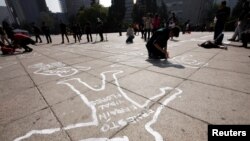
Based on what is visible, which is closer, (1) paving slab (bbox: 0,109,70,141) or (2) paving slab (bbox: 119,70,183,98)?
(1) paving slab (bbox: 0,109,70,141)

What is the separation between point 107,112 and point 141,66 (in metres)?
2.70

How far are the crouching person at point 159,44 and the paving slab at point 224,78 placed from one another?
184 centimetres

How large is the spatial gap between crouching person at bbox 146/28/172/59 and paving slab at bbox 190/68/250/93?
1.84 meters

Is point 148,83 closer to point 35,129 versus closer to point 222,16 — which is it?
point 35,129

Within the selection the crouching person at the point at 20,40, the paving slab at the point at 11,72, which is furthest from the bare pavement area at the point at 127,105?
the crouching person at the point at 20,40

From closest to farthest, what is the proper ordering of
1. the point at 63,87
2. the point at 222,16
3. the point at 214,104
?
1. the point at 214,104
2. the point at 63,87
3. the point at 222,16

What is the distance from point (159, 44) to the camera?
5.53 metres

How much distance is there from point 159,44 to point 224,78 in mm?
2658

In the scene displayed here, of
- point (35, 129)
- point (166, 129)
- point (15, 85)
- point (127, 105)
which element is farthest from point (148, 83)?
point (15, 85)

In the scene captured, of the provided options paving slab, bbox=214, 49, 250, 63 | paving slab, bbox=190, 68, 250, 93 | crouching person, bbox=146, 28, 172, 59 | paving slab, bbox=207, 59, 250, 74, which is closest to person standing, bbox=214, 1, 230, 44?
paving slab, bbox=214, 49, 250, 63

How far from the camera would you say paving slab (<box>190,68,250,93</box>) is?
297 cm

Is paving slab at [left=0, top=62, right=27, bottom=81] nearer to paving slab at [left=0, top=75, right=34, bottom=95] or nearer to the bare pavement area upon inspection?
paving slab at [left=0, top=75, right=34, bottom=95]

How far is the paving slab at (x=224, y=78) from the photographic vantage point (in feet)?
9.75

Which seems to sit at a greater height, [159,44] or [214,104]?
[159,44]
